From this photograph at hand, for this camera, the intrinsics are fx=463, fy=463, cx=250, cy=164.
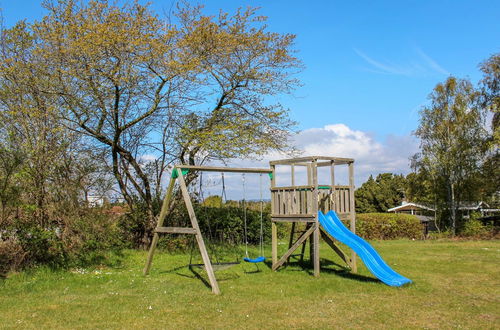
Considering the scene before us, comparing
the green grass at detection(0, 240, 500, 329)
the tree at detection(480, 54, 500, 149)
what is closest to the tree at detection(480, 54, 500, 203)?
the tree at detection(480, 54, 500, 149)

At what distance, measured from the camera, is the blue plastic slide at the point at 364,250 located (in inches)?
331

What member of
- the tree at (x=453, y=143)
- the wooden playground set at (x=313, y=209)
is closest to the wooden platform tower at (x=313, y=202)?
the wooden playground set at (x=313, y=209)

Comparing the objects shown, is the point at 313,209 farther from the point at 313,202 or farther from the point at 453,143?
the point at 453,143

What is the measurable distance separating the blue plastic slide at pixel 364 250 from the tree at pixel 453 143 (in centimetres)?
1555

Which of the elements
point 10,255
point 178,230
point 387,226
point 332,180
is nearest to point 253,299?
point 178,230

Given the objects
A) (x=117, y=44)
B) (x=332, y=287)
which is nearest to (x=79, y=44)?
(x=117, y=44)

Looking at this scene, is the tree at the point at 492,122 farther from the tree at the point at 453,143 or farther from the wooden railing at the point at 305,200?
A: the wooden railing at the point at 305,200

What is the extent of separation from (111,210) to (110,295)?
4925mm

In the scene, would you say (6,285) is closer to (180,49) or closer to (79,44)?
(79,44)

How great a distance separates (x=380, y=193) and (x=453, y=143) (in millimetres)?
23263

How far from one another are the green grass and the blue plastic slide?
0.23m

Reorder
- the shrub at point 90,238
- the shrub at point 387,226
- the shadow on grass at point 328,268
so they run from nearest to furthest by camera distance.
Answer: the shadow on grass at point 328,268
the shrub at point 90,238
the shrub at point 387,226

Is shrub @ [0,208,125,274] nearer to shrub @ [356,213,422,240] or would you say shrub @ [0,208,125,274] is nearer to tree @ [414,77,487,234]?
shrub @ [356,213,422,240]

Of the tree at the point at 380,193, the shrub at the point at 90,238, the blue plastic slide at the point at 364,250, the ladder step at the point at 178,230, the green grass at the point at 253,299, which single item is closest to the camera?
the green grass at the point at 253,299
